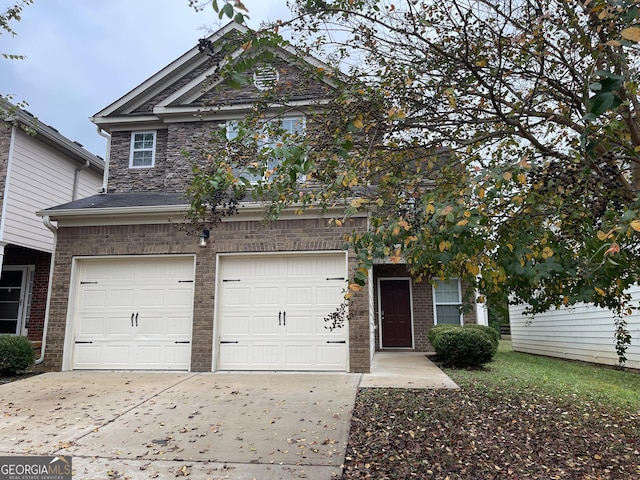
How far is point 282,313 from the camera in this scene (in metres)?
8.12

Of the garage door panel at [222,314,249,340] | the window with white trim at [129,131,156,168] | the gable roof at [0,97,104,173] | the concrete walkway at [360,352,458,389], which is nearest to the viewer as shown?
the concrete walkway at [360,352,458,389]

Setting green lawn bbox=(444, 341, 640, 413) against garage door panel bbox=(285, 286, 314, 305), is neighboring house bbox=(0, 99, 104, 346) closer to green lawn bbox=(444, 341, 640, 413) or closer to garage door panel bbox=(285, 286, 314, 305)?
garage door panel bbox=(285, 286, 314, 305)

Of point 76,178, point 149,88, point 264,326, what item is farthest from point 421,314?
point 76,178

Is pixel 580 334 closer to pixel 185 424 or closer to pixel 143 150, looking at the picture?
pixel 185 424

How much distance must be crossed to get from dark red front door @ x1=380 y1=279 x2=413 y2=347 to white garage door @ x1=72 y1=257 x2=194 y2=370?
6929mm

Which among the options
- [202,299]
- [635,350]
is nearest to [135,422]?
[202,299]

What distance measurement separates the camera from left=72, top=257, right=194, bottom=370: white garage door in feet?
27.1

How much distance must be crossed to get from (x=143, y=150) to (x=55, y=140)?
2.61m

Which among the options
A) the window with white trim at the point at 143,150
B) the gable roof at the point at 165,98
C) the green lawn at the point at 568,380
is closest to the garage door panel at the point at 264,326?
the green lawn at the point at 568,380

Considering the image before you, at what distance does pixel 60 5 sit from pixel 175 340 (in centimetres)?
836

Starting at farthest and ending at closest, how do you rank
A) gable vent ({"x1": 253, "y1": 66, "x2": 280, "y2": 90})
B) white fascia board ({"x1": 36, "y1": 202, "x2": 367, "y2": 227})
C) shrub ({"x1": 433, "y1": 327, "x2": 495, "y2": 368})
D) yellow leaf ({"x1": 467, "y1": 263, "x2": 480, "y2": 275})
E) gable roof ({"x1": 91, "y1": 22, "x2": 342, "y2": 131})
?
gable roof ({"x1": 91, "y1": 22, "x2": 342, "y2": 131})
shrub ({"x1": 433, "y1": 327, "x2": 495, "y2": 368})
white fascia board ({"x1": 36, "y1": 202, "x2": 367, "y2": 227})
gable vent ({"x1": 253, "y1": 66, "x2": 280, "y2": 90})
yellow leaf ({"x1": 467, "y1": 263, "x2": 480, "y2": 275})

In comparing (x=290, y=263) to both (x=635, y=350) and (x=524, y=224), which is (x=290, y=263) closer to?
(x=524, y=224)

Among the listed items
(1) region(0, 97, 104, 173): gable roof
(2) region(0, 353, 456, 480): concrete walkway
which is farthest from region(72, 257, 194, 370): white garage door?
(1) region(0, 97, 104, 173): gable roof

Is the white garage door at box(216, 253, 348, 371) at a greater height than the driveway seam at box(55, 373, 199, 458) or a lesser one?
greater
